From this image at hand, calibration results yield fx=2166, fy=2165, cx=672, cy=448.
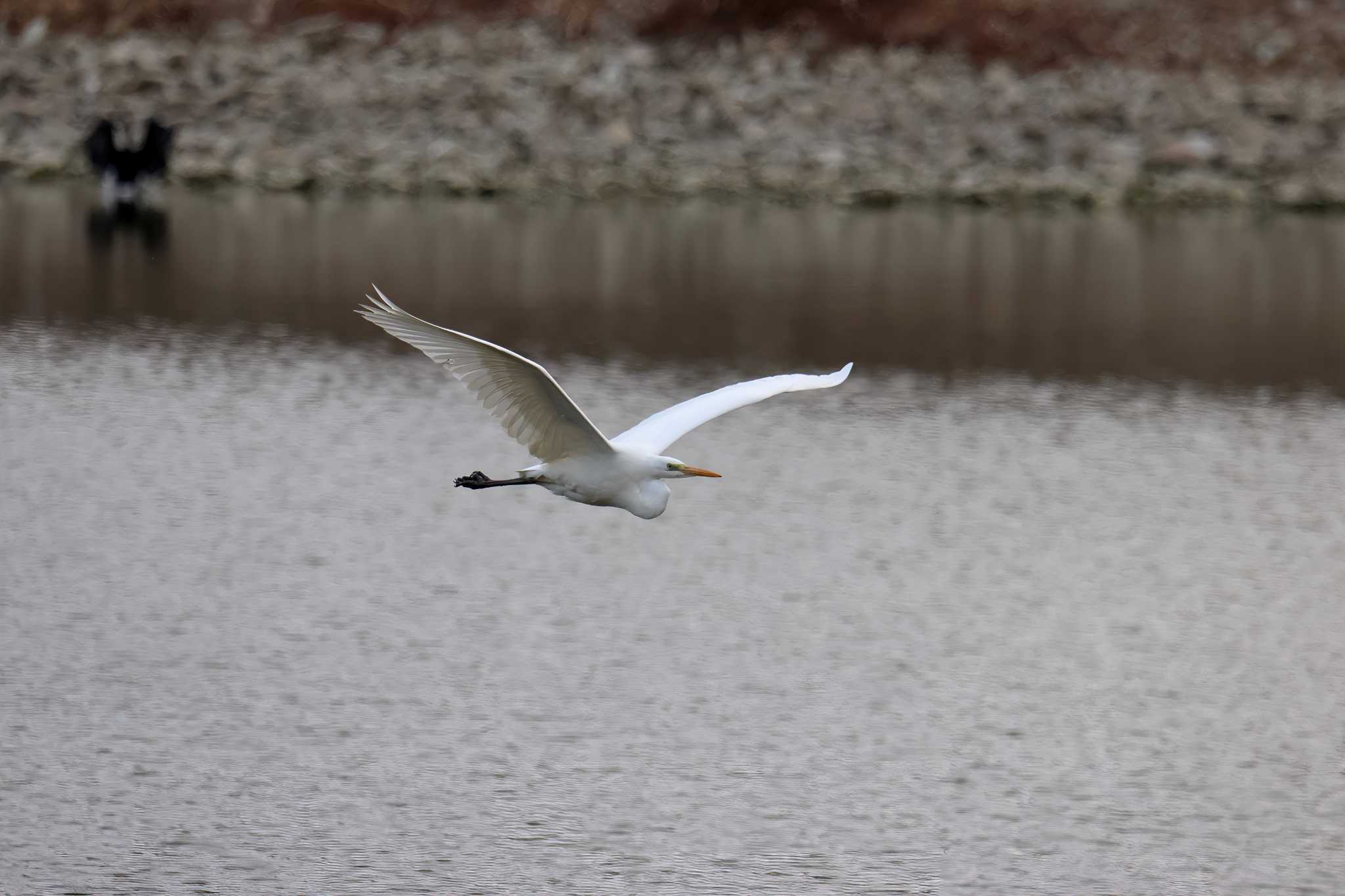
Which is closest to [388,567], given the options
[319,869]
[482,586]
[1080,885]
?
[482,586]

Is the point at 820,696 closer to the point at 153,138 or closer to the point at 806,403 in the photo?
the point at 806,403

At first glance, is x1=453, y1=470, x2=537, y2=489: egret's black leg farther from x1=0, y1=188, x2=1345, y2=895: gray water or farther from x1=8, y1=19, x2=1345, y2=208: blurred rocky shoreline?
x1=8, y1=19, x2=1345, y2=208: blurred rocky shoreline

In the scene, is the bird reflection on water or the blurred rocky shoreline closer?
the bird reflection on water

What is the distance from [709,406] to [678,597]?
16.9 feet

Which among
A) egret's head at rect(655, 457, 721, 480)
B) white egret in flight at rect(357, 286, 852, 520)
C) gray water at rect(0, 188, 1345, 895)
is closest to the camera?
white egret in flight at rect(357, 286, 852, 520)

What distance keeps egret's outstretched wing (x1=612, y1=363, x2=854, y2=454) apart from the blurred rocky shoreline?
26.7m

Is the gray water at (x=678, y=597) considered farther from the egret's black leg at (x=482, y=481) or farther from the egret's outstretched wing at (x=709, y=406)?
the egret's outstretched wing at (x=709, y=406)

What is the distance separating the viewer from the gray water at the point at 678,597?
1203cm

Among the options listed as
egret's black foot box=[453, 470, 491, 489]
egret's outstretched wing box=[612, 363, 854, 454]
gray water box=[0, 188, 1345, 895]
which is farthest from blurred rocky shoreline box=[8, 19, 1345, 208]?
egret's black foot box=[453, 470, 491, 489]

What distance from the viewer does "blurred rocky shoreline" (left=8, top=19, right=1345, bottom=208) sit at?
38.2 m

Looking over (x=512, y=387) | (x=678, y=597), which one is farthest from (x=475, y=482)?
(x=678, y=597)

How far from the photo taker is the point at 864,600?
651 inches

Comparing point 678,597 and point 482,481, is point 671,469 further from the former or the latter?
point 678,597

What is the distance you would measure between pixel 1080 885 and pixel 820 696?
3067 millimetres
